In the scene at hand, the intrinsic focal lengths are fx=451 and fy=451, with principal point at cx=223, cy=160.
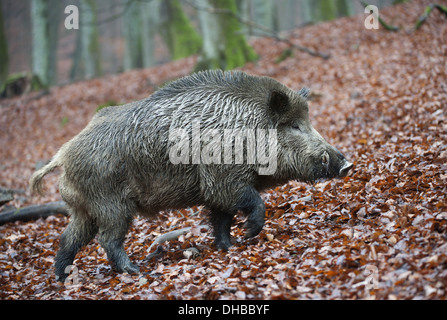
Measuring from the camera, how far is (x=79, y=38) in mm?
32906

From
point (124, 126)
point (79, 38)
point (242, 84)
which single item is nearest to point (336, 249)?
point (242, 84)

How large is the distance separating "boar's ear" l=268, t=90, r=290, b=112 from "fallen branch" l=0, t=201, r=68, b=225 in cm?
497

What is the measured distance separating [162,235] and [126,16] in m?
22.1

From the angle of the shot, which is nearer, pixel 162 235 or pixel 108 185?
pixel 108 185

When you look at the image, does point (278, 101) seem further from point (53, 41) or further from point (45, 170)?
point (53, 41)

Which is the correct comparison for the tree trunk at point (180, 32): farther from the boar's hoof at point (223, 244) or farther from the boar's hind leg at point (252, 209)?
the boar's hind leg at point (252, 209)

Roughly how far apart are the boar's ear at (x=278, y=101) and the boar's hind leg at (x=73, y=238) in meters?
3.02

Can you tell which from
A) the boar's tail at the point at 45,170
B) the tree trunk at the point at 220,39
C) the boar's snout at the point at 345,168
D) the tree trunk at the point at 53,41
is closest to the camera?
the boar's snout at the point at 345,168

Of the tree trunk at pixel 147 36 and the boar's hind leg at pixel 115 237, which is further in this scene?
the tree trunk at pixel 147 36

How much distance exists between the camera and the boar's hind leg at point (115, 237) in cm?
602

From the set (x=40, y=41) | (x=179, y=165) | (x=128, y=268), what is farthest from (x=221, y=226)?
(x=40, y=41)

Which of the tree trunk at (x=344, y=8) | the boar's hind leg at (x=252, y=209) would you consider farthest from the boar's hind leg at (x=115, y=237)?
the tree trunk at (x=344, y=8)

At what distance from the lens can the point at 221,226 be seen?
6.33m
